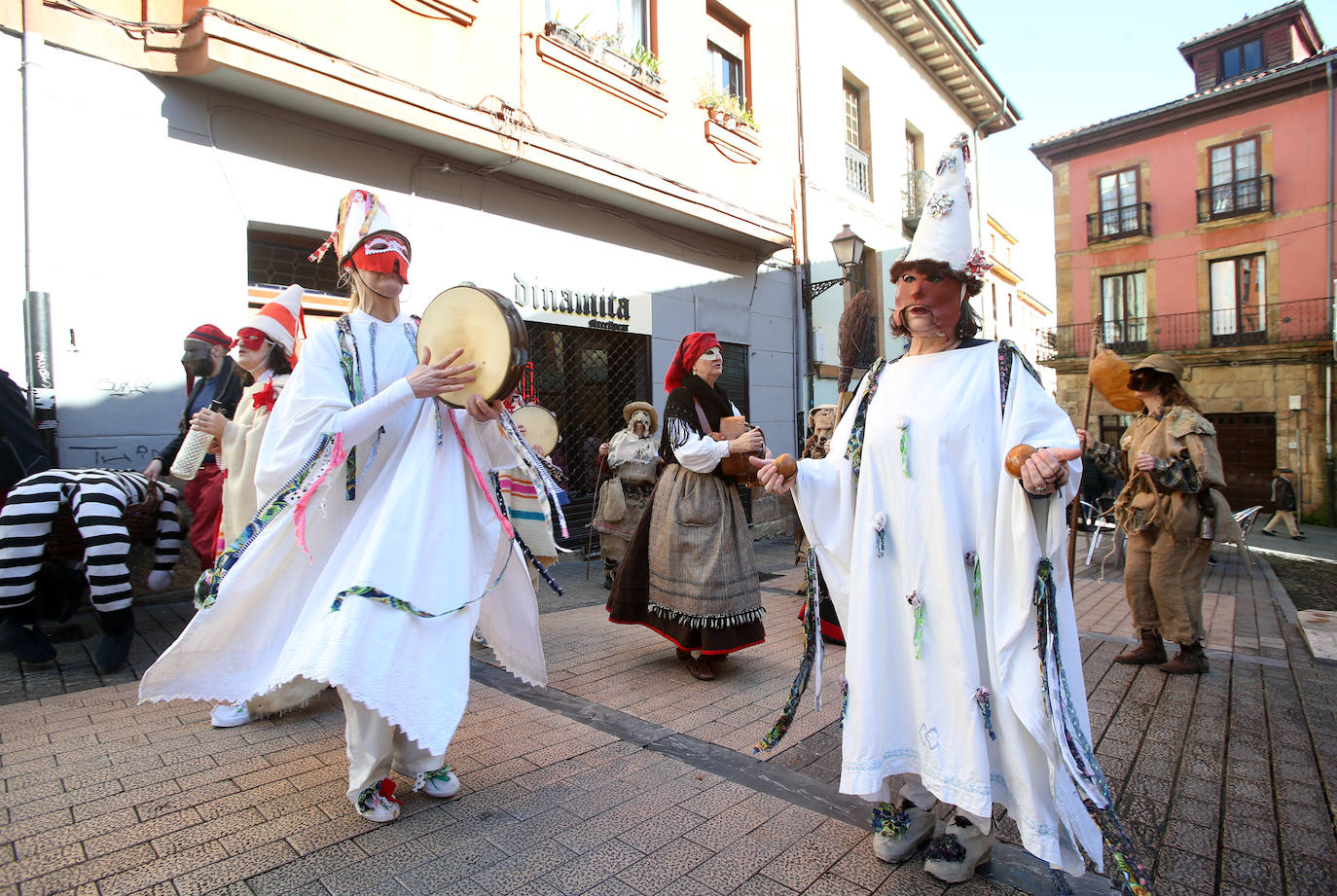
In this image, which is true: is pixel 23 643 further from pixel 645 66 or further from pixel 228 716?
pixel 645 66

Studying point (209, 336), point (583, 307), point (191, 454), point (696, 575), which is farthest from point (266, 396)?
point (583, 307)

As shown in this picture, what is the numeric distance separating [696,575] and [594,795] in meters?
1.62

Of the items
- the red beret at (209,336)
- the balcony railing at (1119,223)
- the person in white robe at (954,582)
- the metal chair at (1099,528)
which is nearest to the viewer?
the person in white robe at (954,582)

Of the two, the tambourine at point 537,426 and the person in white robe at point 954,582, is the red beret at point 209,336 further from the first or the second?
the person in white robe at point 954,582

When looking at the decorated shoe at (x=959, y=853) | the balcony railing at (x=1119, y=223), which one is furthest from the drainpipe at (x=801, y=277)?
the balcony railing at (x=1119, y=223)

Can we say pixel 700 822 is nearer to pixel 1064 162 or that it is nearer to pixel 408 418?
pixel 408 418

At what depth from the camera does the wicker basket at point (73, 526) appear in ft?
14.0

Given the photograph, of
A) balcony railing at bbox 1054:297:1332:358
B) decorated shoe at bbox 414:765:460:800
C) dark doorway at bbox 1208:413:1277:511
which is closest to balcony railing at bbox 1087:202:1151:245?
balcony railing at bbox 1054:297:1332:358

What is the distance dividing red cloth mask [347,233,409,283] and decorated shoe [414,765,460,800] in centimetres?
189

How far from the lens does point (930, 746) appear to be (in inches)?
88.7

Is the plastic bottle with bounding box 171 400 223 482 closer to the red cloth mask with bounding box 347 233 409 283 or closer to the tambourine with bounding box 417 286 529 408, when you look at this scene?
the red cloth mask with bounding box 347 233 409 283

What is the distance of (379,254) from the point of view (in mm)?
2871

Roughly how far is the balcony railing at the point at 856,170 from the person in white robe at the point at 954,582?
12.4 metres

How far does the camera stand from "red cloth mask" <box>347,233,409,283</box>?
2865 millimetres
